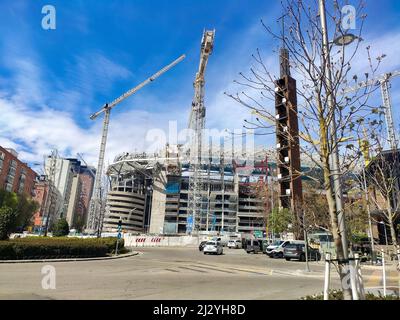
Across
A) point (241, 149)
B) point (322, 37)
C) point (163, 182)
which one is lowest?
point (322, 37)

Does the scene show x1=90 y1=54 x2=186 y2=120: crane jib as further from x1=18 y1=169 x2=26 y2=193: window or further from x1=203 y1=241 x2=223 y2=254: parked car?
x1=203 y1=241 x2=223 y2=254: parked car

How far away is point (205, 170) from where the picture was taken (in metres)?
114

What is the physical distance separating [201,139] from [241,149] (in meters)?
15.4

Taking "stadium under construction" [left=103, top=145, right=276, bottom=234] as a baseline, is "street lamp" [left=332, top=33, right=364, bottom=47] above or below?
below

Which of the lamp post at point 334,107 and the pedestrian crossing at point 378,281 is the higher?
the lamp post at point 334,107

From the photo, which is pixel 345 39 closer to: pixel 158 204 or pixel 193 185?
pixel 193 185

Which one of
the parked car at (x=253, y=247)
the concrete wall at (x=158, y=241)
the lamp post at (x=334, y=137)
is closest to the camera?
the lamp post at (x=334, y=137)

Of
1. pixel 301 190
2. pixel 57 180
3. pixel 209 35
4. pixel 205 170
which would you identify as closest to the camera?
pixel 301 190

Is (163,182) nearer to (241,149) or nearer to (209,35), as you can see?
(241,149)

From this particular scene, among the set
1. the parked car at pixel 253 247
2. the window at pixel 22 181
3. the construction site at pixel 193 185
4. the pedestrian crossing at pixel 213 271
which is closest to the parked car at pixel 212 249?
the parked car at pixel 253 247

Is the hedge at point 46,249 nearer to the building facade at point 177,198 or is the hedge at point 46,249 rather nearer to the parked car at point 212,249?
the parked car at point 212,249

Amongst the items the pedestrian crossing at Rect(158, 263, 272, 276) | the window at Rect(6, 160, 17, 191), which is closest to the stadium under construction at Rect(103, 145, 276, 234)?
the window at Rect(6, 160, 17, 191)
